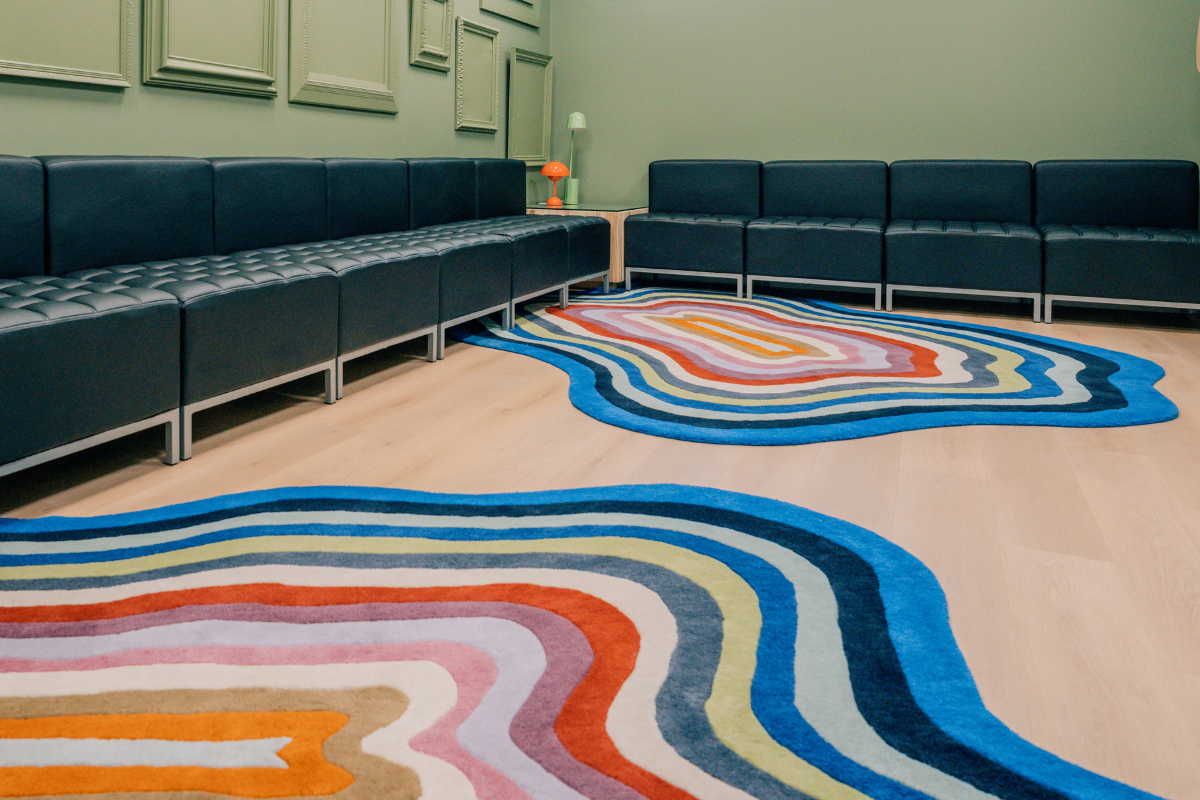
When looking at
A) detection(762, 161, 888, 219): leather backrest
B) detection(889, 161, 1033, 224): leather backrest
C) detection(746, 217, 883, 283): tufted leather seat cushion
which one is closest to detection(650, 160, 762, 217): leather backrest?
detection(762, 161, 888, 219): leather backrest

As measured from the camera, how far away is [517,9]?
6.29 metres

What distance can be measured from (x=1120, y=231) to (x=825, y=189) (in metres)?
1.77

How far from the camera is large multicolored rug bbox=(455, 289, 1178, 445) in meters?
3.08

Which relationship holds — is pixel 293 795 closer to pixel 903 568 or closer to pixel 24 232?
pixel 903 568

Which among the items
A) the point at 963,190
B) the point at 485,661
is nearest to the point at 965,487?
the point at 485,661

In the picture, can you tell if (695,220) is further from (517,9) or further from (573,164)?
(517,9)

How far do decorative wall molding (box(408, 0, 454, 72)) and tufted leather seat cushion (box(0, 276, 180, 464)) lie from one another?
308 cm

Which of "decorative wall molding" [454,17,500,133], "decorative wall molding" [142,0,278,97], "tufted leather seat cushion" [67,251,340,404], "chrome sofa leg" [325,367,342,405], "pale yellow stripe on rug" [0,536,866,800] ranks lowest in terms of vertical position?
"pale yellow stripe on rug" [0,536,866,800]

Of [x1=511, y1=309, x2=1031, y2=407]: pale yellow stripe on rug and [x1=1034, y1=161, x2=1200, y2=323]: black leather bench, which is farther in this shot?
[x1=1034, y1=161, x2=1200, y2=323]: black leather bench

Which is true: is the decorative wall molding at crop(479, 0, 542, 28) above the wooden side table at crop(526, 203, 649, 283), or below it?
above

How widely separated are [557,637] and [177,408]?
147 centimetres

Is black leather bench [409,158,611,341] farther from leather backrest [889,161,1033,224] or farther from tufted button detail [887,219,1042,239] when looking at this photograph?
leather backrest [889,161,1033,224]

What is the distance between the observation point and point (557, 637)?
1622 mm

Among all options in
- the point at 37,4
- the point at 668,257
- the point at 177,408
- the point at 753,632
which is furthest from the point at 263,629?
the point at 668,257
